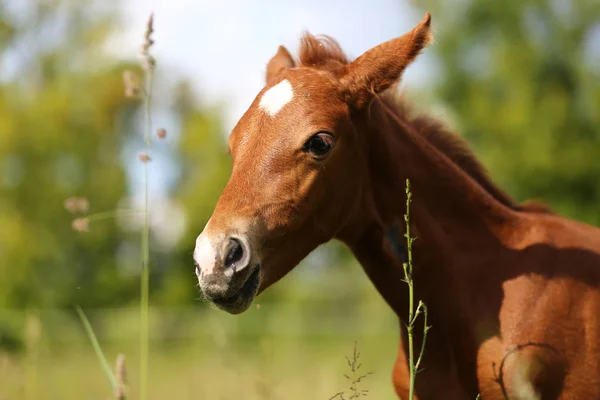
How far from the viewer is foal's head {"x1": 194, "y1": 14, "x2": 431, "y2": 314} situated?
2.71 meters

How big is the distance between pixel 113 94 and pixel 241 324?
14280 mm

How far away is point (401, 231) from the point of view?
327 centimetres

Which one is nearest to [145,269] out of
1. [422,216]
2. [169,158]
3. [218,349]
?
[422,216]

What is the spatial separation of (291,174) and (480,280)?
1.05 metres

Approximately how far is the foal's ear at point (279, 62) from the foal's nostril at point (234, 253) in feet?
4.46

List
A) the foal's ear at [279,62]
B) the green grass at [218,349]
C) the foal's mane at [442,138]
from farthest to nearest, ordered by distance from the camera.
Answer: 1. the green grass at [218,349]
2. the foal's ear at [279,62]
3. the foal's mane at [442,138]

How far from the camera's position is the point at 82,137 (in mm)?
27531

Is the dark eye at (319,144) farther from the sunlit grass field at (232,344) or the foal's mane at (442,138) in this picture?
the sunlit grass field at (232,344)

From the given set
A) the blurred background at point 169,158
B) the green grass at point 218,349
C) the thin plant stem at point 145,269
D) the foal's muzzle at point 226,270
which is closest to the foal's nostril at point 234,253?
the foal's muzzle at point 226,270

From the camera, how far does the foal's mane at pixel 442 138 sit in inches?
144

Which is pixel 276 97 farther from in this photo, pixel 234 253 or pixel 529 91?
pixel 529 91

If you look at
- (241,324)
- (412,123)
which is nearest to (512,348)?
(412,123)

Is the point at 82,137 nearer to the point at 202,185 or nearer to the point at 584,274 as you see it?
the point at 202,185

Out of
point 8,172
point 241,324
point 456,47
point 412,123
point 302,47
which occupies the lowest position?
point 412,123
